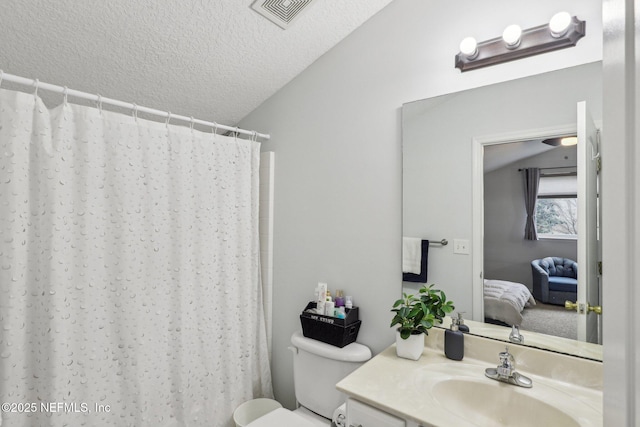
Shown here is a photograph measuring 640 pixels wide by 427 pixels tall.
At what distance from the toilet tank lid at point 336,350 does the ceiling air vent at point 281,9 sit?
1628 millimetres

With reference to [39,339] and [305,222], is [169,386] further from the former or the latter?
[305,222]

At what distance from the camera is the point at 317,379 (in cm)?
176

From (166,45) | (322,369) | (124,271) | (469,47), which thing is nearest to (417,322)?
(322,369)

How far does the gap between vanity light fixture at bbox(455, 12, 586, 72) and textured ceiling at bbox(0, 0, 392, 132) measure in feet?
1.82

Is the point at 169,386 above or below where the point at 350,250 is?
below

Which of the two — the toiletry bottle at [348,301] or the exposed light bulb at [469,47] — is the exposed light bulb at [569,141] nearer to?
the exposed light bulb at [469,47]

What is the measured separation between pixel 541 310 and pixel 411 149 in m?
0.84

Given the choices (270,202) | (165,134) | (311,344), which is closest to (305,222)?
(270,202)

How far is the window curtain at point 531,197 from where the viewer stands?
1.29 metres

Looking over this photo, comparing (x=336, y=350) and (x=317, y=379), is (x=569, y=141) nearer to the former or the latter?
(x=336, y=350)

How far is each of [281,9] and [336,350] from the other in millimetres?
1663

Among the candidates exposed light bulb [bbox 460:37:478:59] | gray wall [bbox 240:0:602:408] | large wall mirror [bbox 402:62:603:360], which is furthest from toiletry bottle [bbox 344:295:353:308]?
exposed light bulb [bbox 460:37:478:59]

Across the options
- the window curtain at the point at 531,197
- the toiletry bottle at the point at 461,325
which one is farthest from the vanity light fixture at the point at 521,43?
the toiletry bottle at the point at 461,325

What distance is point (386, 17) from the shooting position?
5.64 ft
